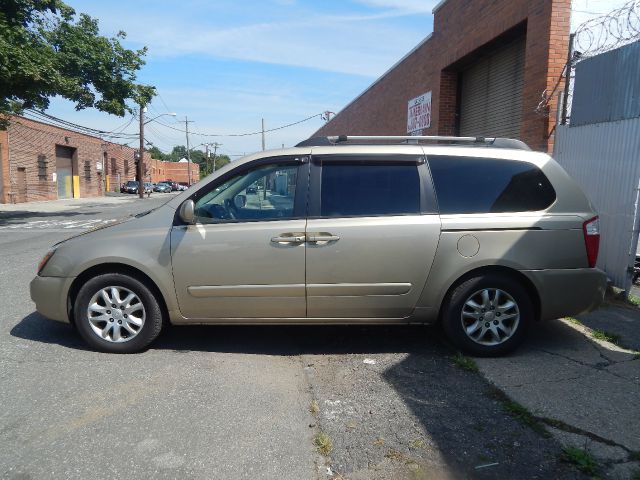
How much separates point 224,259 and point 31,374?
1.81m

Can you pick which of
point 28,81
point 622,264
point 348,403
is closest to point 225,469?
point 348,403

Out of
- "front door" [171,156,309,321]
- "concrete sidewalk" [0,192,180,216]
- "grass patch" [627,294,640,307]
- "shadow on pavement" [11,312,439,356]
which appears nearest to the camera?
"front door" [171,156,309,321]

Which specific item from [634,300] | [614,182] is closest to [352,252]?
[634,300]

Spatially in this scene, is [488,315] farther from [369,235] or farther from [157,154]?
[157,154]

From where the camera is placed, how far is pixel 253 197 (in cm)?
472

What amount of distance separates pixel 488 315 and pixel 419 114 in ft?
38.2

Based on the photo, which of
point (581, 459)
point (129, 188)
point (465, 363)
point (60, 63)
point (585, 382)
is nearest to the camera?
point (581, 459)

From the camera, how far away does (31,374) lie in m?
4.24

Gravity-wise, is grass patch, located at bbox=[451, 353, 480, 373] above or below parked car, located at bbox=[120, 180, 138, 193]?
below

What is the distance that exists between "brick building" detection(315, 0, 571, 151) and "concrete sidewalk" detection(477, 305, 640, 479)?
3.89 metres

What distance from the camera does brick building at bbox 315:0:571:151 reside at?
812 centimetres

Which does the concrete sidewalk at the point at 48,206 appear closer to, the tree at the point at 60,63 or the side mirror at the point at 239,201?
the tree at the point at 60,63

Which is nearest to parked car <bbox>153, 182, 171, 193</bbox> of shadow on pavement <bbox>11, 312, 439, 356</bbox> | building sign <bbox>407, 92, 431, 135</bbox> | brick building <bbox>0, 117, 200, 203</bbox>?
brick building <bbox>0, 117, 200, 203</bbox>

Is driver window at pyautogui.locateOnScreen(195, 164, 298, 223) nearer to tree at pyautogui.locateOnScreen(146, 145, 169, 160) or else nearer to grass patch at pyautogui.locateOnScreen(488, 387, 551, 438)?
grass patch at pyautogui.locateOnScreen(488, 387, 551, 438)
